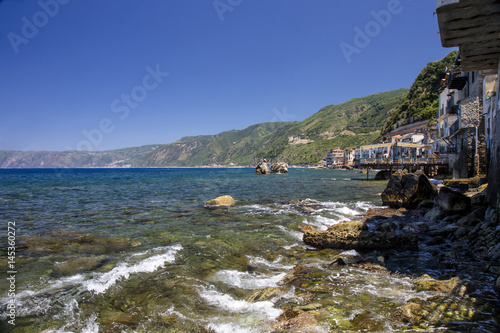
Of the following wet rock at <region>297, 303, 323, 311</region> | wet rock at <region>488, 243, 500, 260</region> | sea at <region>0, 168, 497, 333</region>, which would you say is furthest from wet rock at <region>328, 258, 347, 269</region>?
wet rock at <region>488, 243, 500, 260</region>

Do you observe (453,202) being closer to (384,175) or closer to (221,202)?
(221,202)

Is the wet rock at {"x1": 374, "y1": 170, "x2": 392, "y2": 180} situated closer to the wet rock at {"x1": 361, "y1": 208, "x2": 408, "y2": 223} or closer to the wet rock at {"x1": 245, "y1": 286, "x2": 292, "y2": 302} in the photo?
the wet rock at {"x1": 361, "y1": 208, "x2": 408, "y2": 223}

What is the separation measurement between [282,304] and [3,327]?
197 inches

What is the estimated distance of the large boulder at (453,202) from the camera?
484 inches

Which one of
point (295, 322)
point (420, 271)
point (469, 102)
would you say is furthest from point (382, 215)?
point (469, 102)

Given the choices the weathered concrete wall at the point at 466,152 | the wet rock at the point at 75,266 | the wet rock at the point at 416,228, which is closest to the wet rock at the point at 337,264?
the wet rock at the point at 416,228

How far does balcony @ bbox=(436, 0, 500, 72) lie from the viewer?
540 centimetres

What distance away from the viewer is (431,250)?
8672 millimetres

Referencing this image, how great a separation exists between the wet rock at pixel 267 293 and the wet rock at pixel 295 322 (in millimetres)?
735

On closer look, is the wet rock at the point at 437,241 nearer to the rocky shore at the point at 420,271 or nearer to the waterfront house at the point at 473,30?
the rocky shore at the point at 420,271

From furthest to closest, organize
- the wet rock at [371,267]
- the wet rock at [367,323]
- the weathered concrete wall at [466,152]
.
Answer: the weathered concrete wall at [466,152] < the wet rock at [371,267] < the wet rock at [367,323]

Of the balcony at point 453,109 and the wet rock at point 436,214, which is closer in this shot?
the wet rock at point 436,214

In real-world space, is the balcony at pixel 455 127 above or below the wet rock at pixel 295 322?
above

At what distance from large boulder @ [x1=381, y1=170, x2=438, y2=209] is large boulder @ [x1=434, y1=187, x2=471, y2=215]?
356 cm
